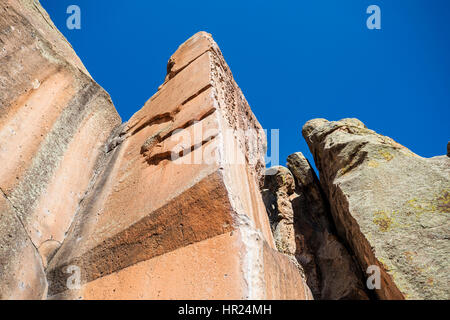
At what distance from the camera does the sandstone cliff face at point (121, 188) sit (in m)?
2.00

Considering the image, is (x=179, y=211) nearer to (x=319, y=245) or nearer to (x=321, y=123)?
(x=319, y=245)

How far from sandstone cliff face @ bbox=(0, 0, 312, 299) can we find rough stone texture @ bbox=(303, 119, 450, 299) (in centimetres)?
184

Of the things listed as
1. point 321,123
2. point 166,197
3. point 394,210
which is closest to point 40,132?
point 166,197

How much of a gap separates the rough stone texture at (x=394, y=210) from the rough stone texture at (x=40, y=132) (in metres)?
3.51

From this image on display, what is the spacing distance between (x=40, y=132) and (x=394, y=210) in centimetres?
427

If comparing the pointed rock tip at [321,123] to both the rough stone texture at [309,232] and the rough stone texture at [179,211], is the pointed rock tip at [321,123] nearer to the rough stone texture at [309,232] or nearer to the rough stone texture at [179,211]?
the rough stone texture at [309,232]

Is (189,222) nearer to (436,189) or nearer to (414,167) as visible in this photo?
(436,189)

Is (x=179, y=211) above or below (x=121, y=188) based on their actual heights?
below

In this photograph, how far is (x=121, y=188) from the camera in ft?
9.98

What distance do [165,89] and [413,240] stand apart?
346 cm

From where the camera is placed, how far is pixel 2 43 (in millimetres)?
2953

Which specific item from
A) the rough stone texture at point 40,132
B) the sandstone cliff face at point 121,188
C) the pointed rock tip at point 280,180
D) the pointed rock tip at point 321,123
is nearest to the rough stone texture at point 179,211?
the sandstone cliff face at point 121,188

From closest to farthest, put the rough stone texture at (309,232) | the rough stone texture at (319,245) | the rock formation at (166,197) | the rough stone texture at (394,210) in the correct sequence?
the rock formation at (166,197)
the rough stone texture at (394,210)
the rough stone texture at (319,245)
the rough stone texture at (309,232)

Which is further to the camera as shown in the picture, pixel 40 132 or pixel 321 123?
pixel 321 123
